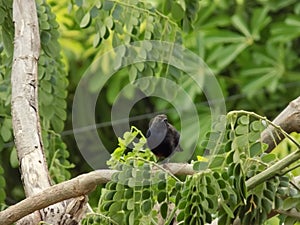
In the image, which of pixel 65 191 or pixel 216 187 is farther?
pixel 65 191

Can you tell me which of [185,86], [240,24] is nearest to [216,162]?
[185,86]

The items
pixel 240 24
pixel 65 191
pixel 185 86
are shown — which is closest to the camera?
pixel 65 191

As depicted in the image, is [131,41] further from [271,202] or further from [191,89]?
[191,89]

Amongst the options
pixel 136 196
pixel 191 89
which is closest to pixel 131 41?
pixel 136 196

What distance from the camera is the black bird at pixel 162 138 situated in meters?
1.71

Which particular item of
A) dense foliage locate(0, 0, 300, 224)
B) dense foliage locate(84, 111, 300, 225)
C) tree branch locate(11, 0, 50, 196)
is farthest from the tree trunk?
dense foliage locate(84, 111, 300, 225)

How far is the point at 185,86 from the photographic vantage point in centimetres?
332

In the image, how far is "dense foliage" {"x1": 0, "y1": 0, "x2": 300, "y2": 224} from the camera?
132 cm

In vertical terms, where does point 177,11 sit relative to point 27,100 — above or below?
above

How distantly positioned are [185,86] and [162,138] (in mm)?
1619

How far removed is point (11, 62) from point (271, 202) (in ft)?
2.97

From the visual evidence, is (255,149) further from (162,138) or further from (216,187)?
(162,138)

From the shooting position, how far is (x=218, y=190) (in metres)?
1.29

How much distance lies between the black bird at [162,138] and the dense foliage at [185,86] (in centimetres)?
5
